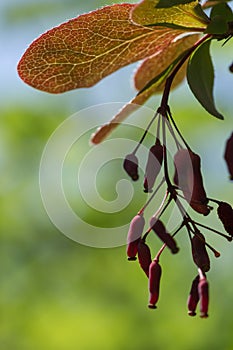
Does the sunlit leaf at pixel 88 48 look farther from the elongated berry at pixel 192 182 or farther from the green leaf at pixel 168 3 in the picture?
the elongated berry at pixel 192 182

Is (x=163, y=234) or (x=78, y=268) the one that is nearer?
(x=163, y=234)

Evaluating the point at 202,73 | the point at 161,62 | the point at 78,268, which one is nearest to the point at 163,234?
the point at 202,73

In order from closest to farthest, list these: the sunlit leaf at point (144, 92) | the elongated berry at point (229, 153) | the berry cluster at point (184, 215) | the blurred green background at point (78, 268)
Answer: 1. the elongated berry at point (229, 153)
2. the berry cluster at point (184, 215)
3. the sunlit leaf at point (144, 92)
4. the blurred green background at point (78, 268)

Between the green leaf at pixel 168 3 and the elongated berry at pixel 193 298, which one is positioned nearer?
the green leaf at pixel 168 3

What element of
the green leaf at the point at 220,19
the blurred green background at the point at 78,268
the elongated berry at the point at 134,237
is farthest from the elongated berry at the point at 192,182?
the blurred green background at the point at 78,268

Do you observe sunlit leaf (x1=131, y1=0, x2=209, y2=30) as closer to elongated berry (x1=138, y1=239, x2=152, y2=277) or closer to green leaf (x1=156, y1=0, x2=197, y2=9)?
green leaf (x1=156, y1=0, x2=197, y2=9)

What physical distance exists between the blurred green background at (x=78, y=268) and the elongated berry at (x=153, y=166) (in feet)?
11.8

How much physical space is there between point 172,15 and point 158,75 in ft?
0.52

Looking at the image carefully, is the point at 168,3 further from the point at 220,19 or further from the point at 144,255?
the point at 144,255

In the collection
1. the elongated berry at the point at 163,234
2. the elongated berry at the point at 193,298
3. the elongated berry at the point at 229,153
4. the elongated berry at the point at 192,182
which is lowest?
the elongated berry at the point at 193,298

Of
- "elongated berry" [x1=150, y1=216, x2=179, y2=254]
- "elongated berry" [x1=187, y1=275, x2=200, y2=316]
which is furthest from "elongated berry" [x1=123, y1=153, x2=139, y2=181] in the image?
"elongated berry" [x1=187, y1=275, x2=200, y2=316]

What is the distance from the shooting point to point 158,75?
143cm

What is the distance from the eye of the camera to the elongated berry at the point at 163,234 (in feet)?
3.98

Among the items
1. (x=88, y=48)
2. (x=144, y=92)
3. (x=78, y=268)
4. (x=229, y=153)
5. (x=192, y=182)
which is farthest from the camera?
(x=78, y=268)
